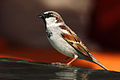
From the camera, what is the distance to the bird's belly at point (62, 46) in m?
4.65

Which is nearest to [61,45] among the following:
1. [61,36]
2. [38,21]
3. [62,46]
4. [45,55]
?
[62,46]

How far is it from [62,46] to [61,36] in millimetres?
140

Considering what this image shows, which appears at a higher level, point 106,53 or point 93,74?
point 93,74

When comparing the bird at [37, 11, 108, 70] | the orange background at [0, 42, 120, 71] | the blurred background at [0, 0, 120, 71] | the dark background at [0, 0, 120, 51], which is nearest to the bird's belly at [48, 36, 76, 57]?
the bird at [37, 11, 108, 70]

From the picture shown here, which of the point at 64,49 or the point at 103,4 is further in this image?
the point at 103,4

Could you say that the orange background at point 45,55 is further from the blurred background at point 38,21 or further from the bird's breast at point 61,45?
the bird's breast at point 61,45

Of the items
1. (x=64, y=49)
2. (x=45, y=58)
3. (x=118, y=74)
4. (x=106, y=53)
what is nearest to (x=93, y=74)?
(x=118, y=74)

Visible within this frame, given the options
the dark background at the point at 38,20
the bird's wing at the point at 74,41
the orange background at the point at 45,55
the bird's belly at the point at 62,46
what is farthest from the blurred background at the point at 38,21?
the bird's belly at the point at 62,46

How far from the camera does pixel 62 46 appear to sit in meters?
4.69

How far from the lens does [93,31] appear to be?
524 inches

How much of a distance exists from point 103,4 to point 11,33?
136 inches

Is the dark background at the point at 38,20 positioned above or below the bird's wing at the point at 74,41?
below

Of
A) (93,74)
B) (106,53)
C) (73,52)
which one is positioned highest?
(93,74)

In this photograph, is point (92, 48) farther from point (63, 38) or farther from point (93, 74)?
point (93, 74)
